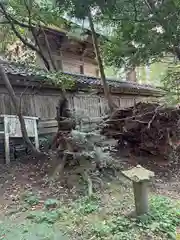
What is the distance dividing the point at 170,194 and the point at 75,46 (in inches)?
423

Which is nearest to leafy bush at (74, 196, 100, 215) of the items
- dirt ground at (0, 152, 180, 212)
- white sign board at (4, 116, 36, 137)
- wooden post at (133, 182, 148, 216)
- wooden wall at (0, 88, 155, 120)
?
dirt ground at (0, 152, 180, 212)

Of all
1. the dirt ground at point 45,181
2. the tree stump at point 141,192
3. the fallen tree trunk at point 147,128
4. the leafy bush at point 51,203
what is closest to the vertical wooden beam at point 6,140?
the dirt ground at point 45,181

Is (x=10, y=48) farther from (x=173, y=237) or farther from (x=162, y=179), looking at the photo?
(x=173, y=237)

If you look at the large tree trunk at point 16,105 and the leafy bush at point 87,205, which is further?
the large tree trunk at point 16,105

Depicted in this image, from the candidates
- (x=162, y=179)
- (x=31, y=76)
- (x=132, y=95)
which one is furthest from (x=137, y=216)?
(x=132, y=95)

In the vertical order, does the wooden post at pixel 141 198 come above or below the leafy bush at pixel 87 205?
above

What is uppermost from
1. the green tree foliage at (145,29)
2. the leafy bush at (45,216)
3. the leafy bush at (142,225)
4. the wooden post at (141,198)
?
the green tree foliage at (145,29)

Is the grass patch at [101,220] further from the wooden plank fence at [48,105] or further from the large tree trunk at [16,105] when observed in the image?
the wooden plank fence at [48,105]

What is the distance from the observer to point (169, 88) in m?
7.02

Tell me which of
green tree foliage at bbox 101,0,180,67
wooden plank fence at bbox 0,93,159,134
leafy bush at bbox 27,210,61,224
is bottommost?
leafy bush at bbox 27,210,61,224

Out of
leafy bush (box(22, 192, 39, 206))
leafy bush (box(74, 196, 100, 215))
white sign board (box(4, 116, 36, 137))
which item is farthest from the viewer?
white sign board (box(4, 116, 36, 137))

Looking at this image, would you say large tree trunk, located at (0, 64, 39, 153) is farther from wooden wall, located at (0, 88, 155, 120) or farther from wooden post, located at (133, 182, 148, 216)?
wooden post, located at (133, 182, 148, 216)

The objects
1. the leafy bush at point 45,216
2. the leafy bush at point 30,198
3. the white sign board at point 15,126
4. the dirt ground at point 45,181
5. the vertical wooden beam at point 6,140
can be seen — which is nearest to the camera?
the leafy bush at point 45,216

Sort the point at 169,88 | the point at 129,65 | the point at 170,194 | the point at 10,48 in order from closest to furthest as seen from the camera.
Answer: the point at 170,194 < the point at 169,88 < the point at 129,65 < the point at 10,48
